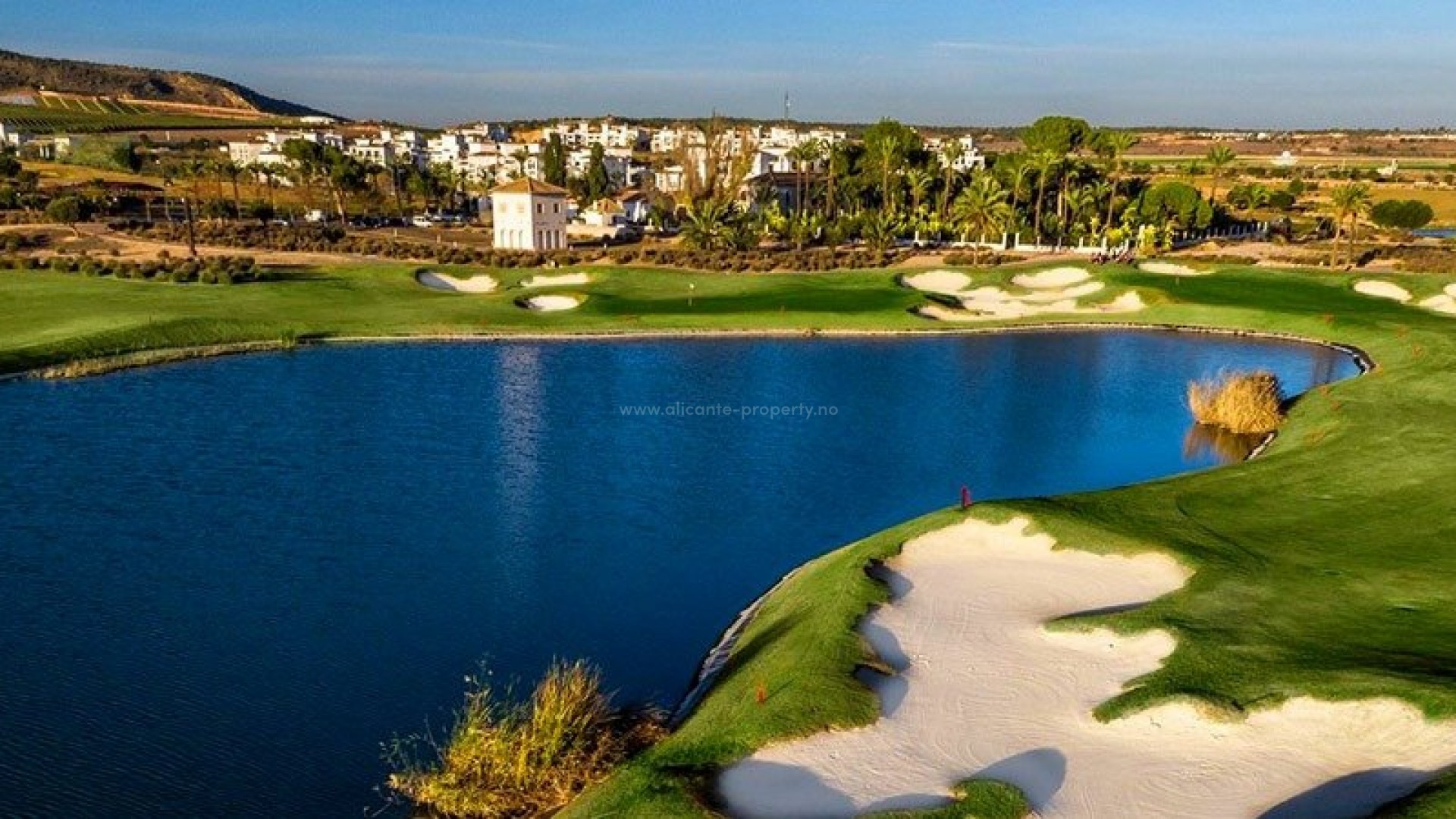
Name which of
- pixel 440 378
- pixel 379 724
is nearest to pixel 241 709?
pixel 379 724

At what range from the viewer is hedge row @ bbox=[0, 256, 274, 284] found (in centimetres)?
6925

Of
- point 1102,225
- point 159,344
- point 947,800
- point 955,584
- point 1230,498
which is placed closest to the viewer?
point 947,800

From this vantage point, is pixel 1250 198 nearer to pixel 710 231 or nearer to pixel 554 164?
pixel 710 231

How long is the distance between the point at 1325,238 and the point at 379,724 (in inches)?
4479

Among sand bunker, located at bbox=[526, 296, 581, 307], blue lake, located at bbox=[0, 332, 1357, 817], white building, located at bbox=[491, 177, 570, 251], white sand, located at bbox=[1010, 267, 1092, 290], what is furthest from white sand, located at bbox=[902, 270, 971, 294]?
white building, located at bbox=[491, 177, 570, 251]

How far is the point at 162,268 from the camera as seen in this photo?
237 feet

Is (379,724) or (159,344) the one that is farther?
(159,344)

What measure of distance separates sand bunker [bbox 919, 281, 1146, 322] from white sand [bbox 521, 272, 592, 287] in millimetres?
25403

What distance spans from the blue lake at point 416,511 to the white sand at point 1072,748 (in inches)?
219

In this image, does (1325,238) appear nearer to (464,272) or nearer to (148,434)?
(464,272)

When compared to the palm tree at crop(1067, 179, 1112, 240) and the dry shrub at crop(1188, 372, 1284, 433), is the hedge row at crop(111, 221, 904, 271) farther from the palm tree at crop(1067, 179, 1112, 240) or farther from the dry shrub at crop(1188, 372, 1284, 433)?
the dry shrub at crop(1188, 372, 1284, 433)

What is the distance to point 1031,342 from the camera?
192ft

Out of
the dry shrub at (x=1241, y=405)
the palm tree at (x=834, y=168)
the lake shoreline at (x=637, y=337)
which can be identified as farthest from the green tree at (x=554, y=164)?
the dry shrub at (x=1241, y=405)

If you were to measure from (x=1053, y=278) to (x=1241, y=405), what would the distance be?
36.4 meters
